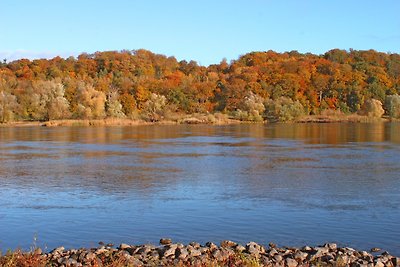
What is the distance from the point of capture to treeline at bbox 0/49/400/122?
89.6m

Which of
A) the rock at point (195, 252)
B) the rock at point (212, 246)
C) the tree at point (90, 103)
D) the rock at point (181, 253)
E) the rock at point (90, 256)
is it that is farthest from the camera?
the tree at point (90, 103)

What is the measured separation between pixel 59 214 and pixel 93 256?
5.23 metres

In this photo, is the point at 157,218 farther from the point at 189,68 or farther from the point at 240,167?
the point at 189,68

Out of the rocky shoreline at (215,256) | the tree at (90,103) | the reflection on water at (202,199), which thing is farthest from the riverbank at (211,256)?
Result: the tree at (90,103)

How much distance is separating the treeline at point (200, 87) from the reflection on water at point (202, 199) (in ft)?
195

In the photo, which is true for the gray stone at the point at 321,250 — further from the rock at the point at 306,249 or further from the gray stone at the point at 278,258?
the gray stone at the point at 278,258

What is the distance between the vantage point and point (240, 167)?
26.6 m

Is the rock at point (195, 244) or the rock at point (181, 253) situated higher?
the rock at point (181, 253)

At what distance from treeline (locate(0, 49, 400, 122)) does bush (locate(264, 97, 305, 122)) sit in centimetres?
17

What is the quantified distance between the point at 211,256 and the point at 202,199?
22.9 ft

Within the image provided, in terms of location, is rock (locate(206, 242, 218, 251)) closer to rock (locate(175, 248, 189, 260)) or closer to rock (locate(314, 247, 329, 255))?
rock (locate(175, 248, 189, 260))

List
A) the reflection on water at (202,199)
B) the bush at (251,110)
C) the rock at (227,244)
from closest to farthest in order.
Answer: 1. the rock at (227,244)
2. the reflection on water at (202,199)
3. the bush at (251,110)

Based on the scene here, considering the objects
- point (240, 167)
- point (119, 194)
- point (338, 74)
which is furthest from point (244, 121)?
point (119, 194)

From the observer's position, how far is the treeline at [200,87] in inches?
3529
